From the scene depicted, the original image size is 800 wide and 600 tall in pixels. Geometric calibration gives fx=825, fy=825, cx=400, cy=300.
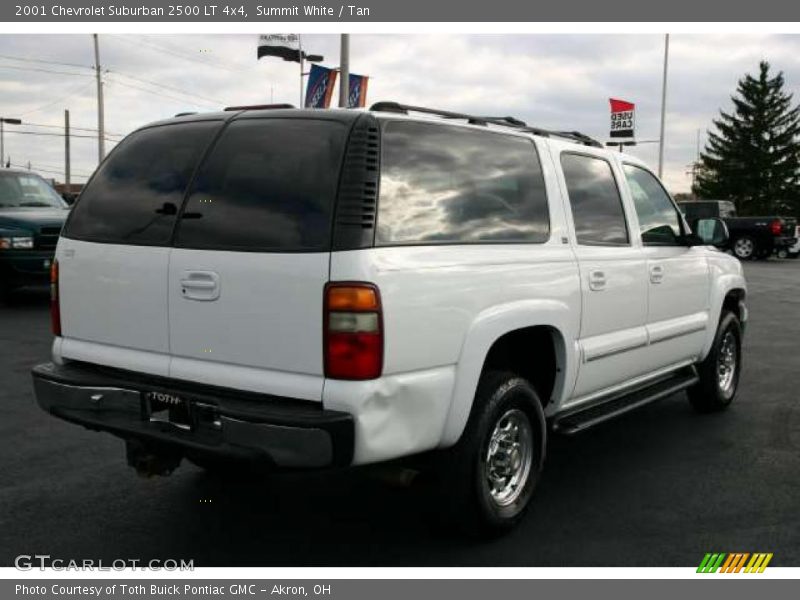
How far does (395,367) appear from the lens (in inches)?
125

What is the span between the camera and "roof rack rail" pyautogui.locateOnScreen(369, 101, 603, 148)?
11.9 feet

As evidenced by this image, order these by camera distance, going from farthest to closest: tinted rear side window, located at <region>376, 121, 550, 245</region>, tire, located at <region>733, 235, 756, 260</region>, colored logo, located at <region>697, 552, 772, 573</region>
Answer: tire, located at <region>733, 235, 756, 260</region>
colored logo, located at <region>697, 552, 772, 573</region>
tinted rear side window, located at <region>376, 121, 550, 245</region>

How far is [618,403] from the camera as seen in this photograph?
486cm

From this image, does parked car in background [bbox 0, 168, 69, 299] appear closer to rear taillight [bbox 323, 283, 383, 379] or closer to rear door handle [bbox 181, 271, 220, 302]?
rear door handle [bbox 181, 271, 220, 302]

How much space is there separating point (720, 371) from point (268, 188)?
4.47 m

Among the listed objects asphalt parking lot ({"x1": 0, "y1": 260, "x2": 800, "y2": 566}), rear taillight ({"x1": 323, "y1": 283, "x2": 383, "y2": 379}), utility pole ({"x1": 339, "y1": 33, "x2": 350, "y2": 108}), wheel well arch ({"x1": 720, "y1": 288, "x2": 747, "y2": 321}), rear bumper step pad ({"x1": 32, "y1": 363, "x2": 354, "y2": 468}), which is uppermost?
utility pole ({"x1": 339, "y1": 33, "x2": 350, "y2": 108})

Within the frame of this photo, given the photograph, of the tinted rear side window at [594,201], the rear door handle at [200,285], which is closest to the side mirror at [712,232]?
the tinted rear side window at [594,201]

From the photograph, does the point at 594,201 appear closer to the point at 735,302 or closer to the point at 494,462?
the point at 494,462

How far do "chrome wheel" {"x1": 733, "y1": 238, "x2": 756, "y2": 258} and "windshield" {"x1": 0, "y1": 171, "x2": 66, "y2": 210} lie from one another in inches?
823

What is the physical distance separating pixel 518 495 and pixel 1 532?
2444 mm

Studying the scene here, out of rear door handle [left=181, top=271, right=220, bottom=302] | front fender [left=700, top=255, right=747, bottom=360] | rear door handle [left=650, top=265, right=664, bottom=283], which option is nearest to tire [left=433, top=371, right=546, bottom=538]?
rear door handle [left=181, top=271, right=220, bottom=302]

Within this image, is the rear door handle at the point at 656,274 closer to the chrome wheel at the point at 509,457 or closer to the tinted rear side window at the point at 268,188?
the chrome wheel at the point at 509,457

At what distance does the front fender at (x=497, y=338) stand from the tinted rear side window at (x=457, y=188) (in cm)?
35

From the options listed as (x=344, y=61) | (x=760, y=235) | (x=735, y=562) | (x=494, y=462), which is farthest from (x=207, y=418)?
(x=760, y=235)
